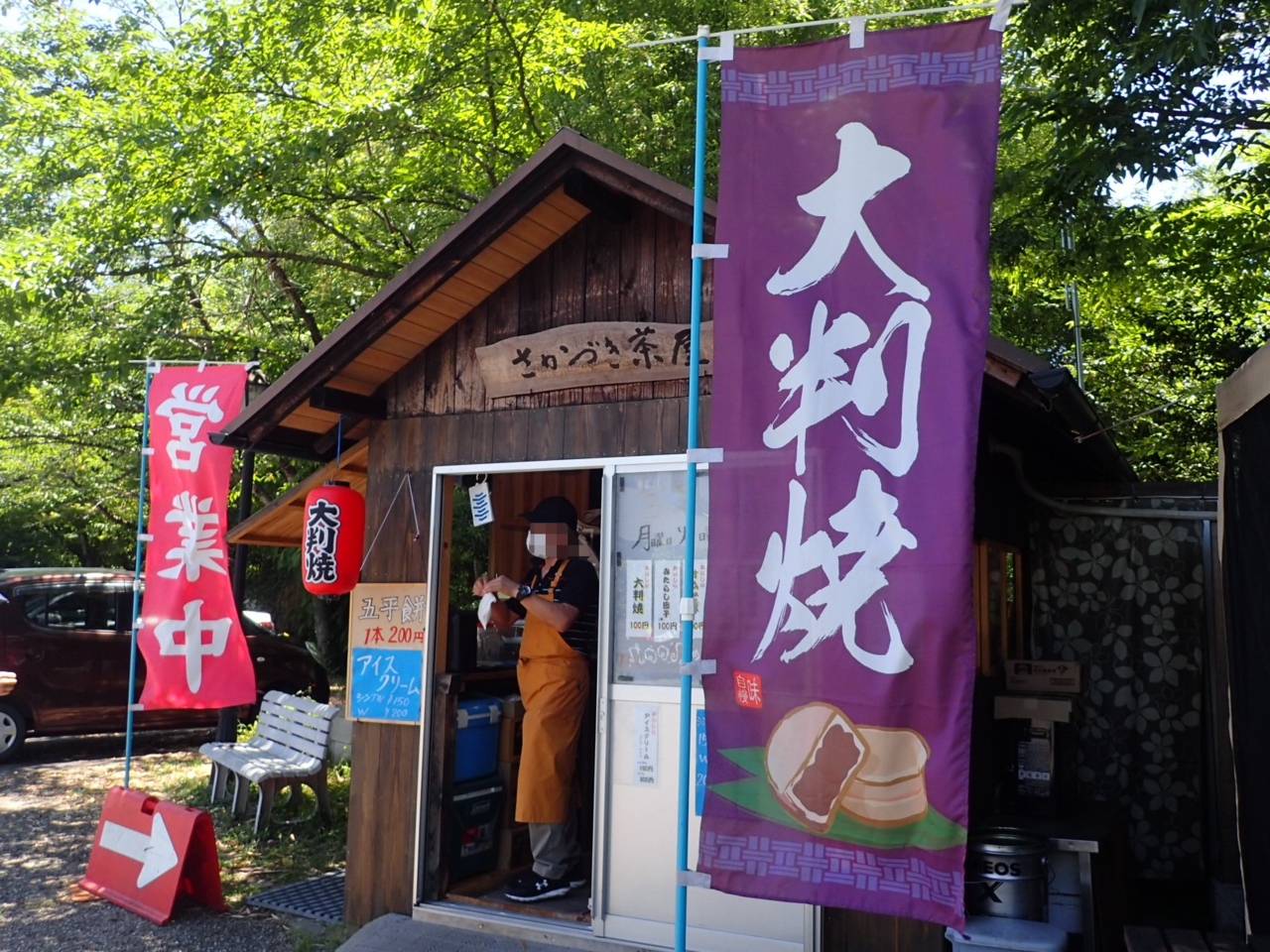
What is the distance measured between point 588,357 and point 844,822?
3160 mm

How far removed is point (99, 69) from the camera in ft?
37.1

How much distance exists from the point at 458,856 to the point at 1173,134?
7043 millimetres

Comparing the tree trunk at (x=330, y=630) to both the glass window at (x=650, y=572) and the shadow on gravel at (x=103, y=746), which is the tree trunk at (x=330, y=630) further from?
the glass window at (x=650, y=572)

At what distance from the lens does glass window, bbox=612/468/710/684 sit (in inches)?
221

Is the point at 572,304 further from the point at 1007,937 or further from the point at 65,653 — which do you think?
the point at 65,653

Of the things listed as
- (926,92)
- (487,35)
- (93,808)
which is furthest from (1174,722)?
(93,808)

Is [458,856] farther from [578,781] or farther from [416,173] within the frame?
[416,173]

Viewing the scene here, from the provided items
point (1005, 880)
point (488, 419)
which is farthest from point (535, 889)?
point (488, 419)

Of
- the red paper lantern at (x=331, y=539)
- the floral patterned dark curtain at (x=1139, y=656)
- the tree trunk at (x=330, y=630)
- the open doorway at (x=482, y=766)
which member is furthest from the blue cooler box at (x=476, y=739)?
the tree trunk at (x=330, y=630)

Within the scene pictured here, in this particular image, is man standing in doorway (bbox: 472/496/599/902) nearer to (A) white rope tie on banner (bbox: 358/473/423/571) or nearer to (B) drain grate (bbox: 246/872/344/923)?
(A) white rope tie on banner (bbox: 358/473/423/571)

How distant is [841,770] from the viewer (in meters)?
3.66

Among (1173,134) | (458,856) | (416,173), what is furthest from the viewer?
(416,173)

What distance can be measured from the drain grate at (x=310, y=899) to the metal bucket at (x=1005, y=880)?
379cm

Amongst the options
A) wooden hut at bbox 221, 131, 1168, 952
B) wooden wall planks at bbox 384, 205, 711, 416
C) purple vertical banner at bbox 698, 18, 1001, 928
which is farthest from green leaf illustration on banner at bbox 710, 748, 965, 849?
wooden wall planks at bbox 384, 205, 711, 416
